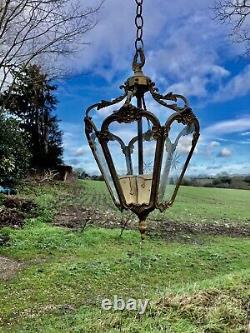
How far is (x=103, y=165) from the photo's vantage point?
4.64 ft

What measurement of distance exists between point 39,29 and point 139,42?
27.9 ft

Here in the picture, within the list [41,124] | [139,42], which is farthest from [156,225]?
[41,124]

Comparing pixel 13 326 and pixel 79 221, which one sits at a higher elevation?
pixel 79 221

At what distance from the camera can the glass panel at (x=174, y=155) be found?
1.37 metres

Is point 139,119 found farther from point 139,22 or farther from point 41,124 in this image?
point 41,124

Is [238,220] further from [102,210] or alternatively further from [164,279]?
[164,279]

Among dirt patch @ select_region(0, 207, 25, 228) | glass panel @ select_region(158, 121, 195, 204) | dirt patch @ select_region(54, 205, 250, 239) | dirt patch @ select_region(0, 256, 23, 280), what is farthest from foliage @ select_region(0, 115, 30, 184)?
glass panel @ select_region(158, 121, 195, 204)

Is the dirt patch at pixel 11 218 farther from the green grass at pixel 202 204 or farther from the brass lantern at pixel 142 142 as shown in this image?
the brass lantern at pixel 142 142

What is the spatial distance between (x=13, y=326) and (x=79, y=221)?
13.7ft

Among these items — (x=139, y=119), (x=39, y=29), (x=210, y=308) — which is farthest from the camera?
(x=39, y=29)

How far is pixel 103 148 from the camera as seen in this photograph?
1380 millimetres

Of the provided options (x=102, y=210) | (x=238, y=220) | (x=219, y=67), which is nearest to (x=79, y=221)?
(x=102, y=210)

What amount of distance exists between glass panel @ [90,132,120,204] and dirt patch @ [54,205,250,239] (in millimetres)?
5276

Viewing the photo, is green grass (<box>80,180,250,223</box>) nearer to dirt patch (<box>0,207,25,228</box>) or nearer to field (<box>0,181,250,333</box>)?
field (<box>0,181,250,333</box>)
